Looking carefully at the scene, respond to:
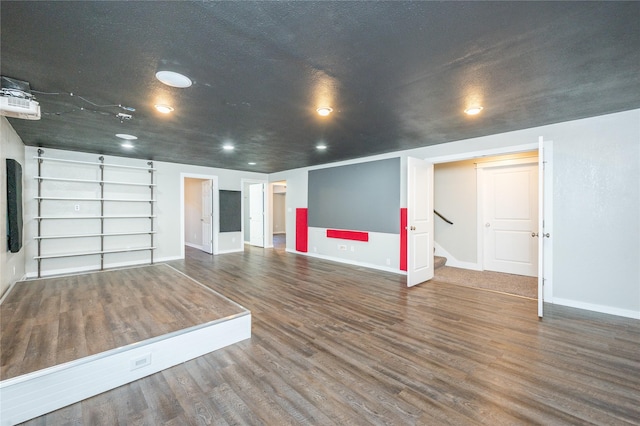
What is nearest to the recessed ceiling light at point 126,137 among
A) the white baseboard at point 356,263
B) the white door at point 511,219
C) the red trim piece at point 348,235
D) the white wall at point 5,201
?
the white wall at point 5,201

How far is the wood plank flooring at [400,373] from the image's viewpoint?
170cm

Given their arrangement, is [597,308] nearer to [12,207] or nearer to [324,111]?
[324,111]

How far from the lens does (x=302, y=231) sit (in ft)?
24.5

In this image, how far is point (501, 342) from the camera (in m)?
2.62

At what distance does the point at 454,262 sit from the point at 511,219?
143cm

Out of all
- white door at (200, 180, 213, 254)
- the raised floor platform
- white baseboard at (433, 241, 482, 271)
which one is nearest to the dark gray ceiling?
the raised floor platform

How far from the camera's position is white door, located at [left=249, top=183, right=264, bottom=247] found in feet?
28.3

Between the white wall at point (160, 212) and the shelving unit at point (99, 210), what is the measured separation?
101mm

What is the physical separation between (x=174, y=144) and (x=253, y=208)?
15.1ft

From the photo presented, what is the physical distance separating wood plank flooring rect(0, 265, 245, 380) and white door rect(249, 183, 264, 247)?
4.28 metres

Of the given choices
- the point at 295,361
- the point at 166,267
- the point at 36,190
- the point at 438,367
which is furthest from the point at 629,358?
the point at 36,190

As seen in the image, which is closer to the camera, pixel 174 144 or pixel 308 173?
pixel 174 144

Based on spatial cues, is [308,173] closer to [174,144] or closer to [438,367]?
[174,144]

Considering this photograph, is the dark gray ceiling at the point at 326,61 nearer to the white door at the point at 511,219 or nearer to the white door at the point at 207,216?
the white door at the point at 511,219
